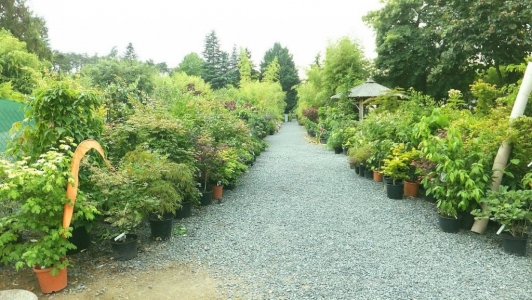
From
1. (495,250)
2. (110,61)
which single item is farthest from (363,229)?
(110,61)

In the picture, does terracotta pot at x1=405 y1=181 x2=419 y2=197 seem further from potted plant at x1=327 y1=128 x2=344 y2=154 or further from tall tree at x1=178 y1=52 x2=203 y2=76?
tall tree at x1=178 y1=52 x2=203 y2=76

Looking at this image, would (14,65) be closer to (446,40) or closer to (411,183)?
(411,183)

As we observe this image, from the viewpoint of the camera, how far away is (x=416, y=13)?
49.9 feet

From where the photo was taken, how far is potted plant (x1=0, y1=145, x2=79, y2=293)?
2480 millimetres

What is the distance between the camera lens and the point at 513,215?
10.8ft

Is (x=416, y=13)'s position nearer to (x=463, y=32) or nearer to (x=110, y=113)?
(x=463, y=32)

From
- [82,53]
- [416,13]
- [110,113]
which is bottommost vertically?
[110,113]

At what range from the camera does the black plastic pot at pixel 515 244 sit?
337 cm

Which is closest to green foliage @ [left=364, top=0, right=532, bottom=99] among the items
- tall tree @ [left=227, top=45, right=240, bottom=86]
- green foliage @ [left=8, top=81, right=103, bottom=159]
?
green foliage @ [left=8, top=81, right=103, bottom=159]

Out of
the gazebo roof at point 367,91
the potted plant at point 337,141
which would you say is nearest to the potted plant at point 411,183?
the potted plant at point 337,141

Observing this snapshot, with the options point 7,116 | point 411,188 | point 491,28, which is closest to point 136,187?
point 7,116

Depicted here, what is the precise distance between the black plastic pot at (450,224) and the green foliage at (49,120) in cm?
417

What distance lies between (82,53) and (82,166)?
46.6m

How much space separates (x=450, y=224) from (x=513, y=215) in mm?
775
